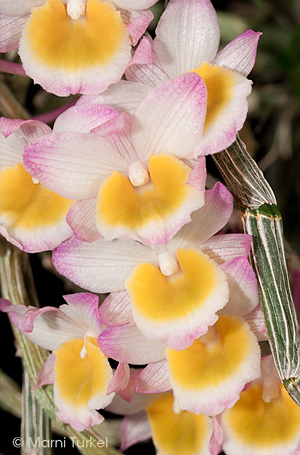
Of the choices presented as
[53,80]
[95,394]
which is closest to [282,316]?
[95,394]

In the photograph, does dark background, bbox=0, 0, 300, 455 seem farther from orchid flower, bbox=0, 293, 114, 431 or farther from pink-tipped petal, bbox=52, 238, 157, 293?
pink-tipped petal, bbox=52, 238, 157, 293

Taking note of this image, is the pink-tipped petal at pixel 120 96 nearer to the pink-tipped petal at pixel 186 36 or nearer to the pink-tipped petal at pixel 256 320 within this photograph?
the pink-tipped petal at pixel 186 36

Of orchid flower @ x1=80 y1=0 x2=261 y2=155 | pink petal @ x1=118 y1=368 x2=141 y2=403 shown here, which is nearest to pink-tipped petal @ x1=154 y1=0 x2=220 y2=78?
orchid flower @ x1=80 y1=0 x2=261 y2=155

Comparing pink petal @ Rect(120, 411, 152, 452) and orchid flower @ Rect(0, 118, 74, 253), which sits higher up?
orchid flower @ Rect(0, 118, 74, 253)

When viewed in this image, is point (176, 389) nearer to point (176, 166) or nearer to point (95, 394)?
point (95, 394)

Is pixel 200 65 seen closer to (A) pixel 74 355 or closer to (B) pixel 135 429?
(A) pixel 74 355

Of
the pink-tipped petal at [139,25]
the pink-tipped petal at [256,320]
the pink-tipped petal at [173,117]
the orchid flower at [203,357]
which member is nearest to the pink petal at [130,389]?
the orchid flower at [203,357]

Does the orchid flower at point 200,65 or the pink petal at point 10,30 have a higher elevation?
the pink petal at point 10,30
